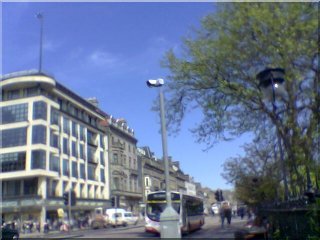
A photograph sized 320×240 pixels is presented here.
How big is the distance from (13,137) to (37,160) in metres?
5.25

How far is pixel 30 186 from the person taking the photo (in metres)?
53.0

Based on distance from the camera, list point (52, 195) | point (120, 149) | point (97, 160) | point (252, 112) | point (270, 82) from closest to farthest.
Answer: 1. point (270, 82)
2. point (252, 112)
3. point (52, 195)
4. point (97, 160)
5. point (120, 149)

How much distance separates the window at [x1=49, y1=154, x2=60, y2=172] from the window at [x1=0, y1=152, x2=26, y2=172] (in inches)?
142

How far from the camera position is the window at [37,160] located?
171 ft

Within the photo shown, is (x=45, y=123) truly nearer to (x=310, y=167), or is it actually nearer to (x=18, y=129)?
(x=18, y=129)

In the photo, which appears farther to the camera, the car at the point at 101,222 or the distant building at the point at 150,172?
the distant building at the point at 150,172

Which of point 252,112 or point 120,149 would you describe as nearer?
point 252,112

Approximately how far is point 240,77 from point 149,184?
80.4 meters

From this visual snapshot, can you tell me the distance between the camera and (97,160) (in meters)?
71.1

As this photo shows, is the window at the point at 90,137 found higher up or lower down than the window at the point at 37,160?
higher up

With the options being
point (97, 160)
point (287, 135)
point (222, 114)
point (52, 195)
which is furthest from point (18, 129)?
point (287, 135)

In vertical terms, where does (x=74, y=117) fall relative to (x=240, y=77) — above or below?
above

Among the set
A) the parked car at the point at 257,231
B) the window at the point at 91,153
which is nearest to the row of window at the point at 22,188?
the window at the point at 91,153

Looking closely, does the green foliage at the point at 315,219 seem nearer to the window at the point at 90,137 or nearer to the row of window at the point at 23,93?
the row of window at the point at 23,93
